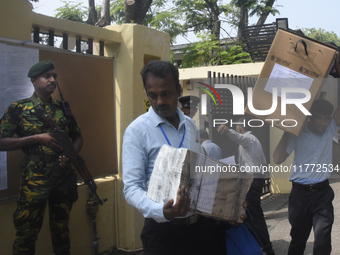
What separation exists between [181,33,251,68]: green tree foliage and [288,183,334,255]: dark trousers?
Result: 8.68 m

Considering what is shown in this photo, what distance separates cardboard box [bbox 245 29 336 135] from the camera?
2.13 metres

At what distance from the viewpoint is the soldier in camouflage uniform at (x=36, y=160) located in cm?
266

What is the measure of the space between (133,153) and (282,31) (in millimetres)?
1356

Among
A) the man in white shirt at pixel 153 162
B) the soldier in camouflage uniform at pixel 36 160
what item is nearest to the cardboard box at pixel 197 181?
the man in white shirt at pixel 153 162

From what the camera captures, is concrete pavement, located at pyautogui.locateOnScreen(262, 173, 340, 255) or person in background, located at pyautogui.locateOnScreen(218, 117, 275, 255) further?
concrete pavement, located at pyautogui.locateOnScreen(262, 173, 340, 255)

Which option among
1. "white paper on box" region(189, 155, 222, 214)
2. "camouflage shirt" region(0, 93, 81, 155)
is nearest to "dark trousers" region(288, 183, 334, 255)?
"white paper on box" region(189, 155, 222, 214)

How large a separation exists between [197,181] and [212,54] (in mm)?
11143

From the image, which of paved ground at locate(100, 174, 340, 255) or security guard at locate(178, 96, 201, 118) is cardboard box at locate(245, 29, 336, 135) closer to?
paved ground at locate(100, 174, 340, 255)

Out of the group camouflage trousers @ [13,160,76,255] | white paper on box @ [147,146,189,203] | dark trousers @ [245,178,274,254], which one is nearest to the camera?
white paper on box @ [147,146,189,203]

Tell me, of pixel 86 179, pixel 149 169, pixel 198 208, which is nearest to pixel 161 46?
pixel 86 179

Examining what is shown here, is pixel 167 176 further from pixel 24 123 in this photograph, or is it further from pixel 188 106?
pixel 188 106

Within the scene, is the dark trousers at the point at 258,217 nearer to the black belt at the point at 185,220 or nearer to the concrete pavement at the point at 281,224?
the concrete pavement at the point at 281,224

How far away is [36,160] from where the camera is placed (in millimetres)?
2719

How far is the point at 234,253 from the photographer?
6.00 feet
